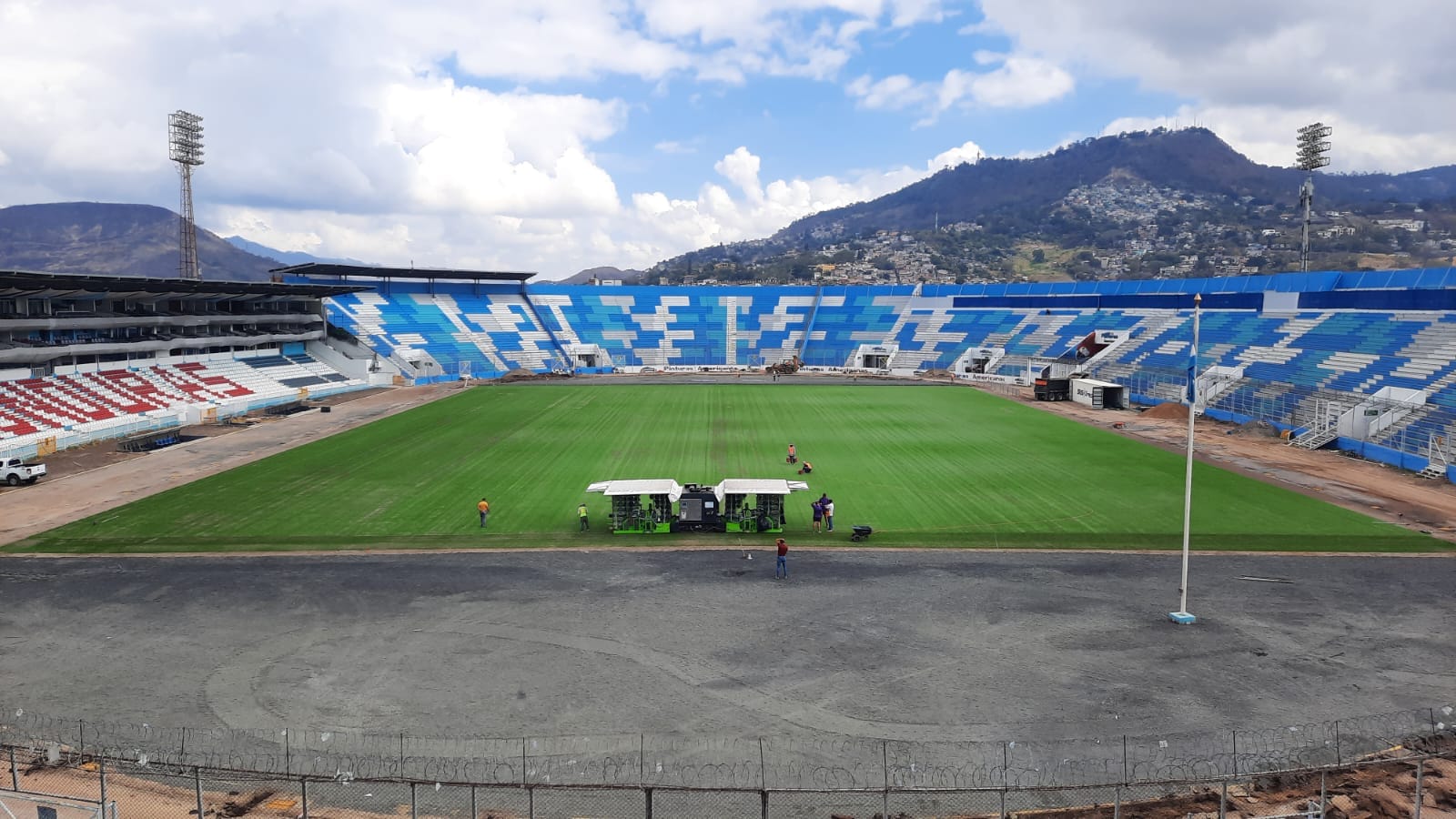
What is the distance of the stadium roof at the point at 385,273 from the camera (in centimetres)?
8712

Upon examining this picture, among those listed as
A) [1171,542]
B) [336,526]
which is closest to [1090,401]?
[1171,542]

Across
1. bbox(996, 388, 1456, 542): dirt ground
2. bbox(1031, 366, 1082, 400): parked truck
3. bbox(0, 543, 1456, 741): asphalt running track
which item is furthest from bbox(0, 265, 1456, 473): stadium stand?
bbox(0, 543, 1456, 741): asphalt running track

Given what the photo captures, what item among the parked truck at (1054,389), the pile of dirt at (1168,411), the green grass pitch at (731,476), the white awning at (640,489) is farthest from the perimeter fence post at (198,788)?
the parked truck at (1054,389)

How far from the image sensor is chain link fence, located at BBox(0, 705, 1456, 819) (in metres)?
12.0

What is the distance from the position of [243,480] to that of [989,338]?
74.2 m

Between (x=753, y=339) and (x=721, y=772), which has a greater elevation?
(x=753, y=339)

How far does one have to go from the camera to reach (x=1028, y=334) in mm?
86000

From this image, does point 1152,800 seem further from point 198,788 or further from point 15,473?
point 15,473

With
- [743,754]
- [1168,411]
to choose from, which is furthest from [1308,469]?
[743,754]

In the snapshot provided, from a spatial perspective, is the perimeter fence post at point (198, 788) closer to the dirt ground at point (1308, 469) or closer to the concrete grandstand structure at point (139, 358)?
the dirt ground at point (1308, 469)

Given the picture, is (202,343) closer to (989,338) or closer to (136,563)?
(136,563)

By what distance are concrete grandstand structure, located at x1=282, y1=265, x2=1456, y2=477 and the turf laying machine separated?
30307 millimetres

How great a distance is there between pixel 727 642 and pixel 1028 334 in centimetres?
7627

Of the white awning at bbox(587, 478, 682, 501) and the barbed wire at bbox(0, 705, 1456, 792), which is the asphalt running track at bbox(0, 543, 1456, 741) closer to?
the barbed wire at bbox(0, 705, 1456, 792)
